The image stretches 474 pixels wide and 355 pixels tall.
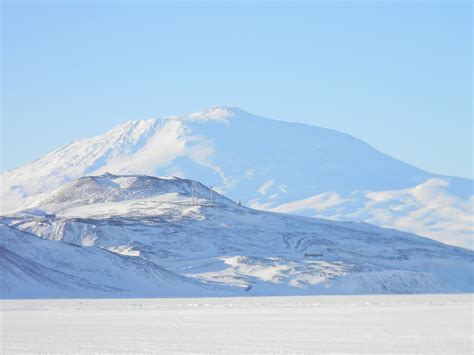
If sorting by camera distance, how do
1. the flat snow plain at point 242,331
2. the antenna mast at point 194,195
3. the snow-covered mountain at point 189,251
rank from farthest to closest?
the antenna mast at point 194,195, the snow-covered mountain at point 189,251, the flat snow plain at point 242,331

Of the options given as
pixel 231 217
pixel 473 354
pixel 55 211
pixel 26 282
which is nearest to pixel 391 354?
pixel 473 354

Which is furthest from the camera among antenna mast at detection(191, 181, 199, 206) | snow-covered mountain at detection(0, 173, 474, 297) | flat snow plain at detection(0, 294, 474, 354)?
antenna mast at detection(191, 181, 199, 206)

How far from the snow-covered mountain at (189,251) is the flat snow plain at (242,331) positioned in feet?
137

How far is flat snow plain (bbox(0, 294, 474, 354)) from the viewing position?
35.2 meters

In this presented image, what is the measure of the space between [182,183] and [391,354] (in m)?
151

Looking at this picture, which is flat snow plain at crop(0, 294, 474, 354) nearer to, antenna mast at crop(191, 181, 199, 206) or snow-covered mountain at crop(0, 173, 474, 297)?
snow-covered mountain at crop(0, 173, 474, 297)

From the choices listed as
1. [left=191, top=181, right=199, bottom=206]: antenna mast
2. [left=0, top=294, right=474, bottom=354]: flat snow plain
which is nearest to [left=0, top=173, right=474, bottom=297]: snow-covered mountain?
[left=191, top=181, right=199, bottom=206]: antenna mast

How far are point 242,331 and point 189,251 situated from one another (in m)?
91.4

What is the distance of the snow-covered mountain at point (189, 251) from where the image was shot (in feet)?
347

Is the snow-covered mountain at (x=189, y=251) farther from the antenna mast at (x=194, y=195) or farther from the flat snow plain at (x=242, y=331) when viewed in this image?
the flat snow plain at (x=242, y=331)

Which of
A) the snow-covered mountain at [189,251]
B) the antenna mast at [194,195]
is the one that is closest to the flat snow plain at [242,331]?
the snow-covered mountain at [189,251]

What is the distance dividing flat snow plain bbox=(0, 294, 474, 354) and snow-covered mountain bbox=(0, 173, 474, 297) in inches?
1642

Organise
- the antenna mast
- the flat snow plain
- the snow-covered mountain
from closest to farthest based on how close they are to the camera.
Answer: the flat snow plain
the snow-covered mountain
the antenna mast

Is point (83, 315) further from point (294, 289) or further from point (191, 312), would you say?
point (294, 289)
